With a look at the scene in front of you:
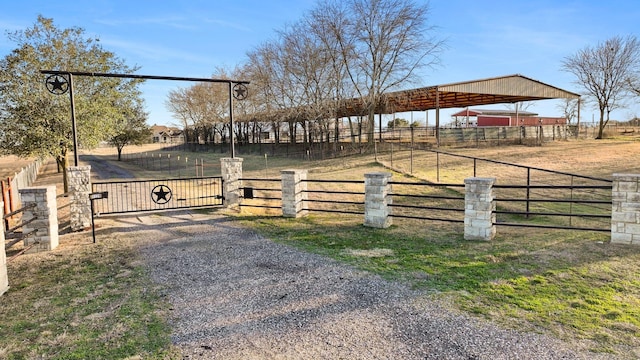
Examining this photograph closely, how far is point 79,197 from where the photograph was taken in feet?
29.8

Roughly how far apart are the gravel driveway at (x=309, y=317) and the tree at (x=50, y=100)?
11765 millimetres

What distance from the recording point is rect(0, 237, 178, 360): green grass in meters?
3.84

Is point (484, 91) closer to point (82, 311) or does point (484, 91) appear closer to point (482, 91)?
point (482, 91)

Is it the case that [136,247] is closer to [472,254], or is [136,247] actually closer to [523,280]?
[472,254]

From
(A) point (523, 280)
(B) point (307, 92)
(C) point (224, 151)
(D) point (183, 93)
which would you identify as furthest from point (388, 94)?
(D) point (183, 93)

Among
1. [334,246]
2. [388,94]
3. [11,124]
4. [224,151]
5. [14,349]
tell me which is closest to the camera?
[14,349]

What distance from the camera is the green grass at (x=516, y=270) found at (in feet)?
13.8

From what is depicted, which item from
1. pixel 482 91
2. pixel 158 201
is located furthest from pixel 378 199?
pixel 482 91

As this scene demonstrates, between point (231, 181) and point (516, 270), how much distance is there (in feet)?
24.9

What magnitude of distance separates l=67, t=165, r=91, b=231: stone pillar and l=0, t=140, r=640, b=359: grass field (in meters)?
0.74

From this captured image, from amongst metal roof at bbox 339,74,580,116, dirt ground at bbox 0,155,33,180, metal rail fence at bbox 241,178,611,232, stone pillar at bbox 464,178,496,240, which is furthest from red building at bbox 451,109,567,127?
dirt ground at bbox 0,155,33,180

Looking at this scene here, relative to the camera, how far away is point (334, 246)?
7336mm

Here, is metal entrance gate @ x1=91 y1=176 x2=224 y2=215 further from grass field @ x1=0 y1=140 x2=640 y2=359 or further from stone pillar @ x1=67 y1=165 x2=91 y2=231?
grass field @ x1=0 y1=140 x2=640 y2=359

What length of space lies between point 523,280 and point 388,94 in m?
21.2
